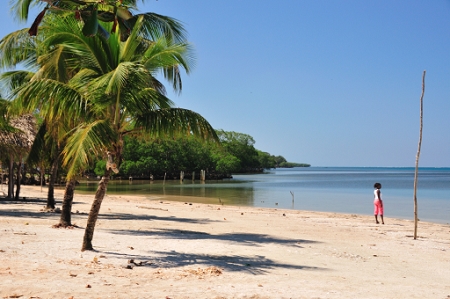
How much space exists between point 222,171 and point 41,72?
81918 mm

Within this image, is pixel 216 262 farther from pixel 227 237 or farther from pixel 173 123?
pixel 227 237

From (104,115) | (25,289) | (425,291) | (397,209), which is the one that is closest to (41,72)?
(104,115)

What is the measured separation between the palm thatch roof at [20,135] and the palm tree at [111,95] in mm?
10214

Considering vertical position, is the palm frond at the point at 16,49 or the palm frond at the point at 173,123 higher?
the palm frond at the point at 16,49

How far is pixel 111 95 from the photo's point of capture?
27.2 ft

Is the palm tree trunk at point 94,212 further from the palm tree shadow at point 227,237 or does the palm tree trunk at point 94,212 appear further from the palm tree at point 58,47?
the palm tree shadow at point 227,237

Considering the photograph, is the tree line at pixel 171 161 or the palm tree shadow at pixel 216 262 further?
the tree line at pixel 171 161

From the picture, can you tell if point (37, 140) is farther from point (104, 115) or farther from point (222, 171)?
point (222, 171)

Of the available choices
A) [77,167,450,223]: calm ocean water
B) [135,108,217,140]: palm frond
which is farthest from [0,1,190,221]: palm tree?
[77,167,450,223]: calm ocean water

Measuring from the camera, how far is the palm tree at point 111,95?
314 inches

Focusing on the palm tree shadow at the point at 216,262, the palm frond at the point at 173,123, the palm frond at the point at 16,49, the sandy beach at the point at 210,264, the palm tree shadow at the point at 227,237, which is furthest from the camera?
Result: the palm frond at the point at 16,49

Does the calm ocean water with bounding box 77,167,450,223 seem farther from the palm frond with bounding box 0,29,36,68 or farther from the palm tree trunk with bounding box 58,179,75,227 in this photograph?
the palm frond with bounding box 0,29,36,68

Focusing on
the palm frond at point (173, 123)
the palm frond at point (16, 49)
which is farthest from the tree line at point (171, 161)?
the palm frond at point (173, 123)

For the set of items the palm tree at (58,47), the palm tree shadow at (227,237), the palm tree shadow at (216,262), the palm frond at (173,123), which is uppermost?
the palm tree at (58,47)
